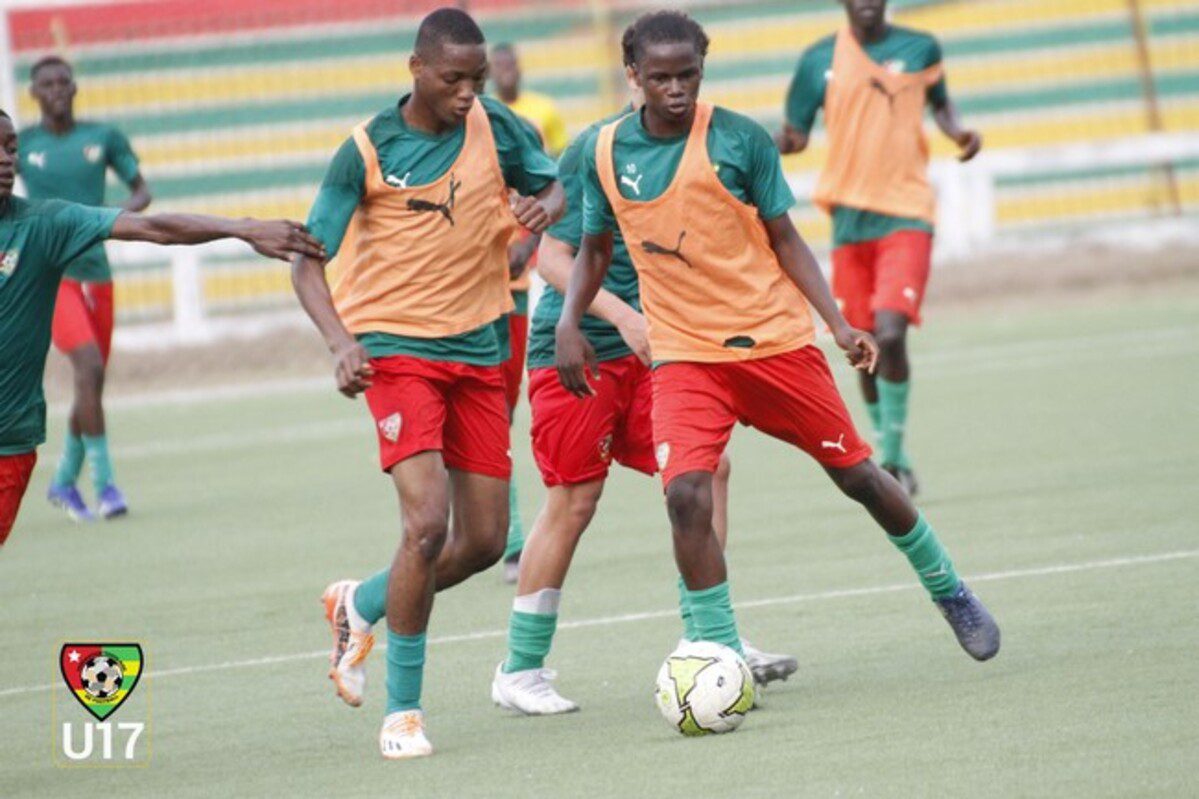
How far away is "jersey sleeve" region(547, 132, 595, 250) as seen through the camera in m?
8.58

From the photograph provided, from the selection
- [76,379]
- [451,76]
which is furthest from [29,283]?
[76,379]

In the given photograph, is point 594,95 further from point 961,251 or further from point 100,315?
point 100,315

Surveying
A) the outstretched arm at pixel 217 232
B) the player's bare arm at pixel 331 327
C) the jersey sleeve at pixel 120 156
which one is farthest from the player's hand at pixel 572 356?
the jersey sleeve at pixel 120 156

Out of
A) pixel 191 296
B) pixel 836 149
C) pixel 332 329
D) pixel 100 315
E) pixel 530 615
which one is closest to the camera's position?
pixel 332 329

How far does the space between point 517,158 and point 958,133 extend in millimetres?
5306

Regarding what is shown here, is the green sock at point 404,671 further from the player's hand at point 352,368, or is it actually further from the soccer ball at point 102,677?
the soccer ball at point 102,677

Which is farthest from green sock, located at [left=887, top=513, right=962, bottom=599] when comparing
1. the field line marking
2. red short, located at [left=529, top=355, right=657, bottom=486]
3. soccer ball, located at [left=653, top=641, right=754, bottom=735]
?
the field line marking

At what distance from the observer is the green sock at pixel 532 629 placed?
827 centimetres

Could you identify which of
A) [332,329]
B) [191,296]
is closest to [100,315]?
[332,329]

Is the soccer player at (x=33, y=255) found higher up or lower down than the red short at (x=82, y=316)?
higher up

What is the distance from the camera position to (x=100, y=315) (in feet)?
48.9

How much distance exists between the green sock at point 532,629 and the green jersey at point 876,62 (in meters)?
5.31

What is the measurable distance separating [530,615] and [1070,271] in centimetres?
1725

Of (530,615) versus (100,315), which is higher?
(530,615)
